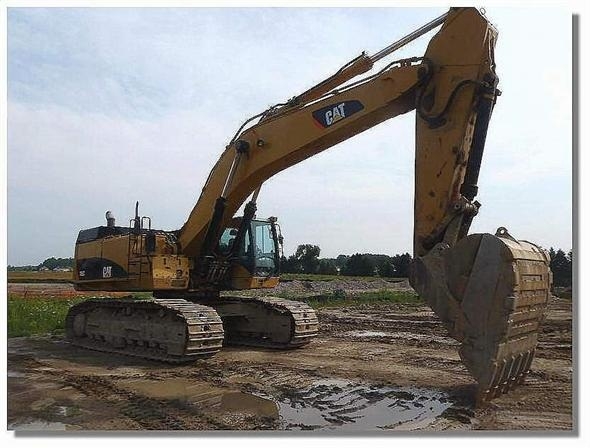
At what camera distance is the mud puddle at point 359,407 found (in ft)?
19.1

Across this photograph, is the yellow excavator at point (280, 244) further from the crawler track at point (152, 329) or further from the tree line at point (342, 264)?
the tree line at point (342, 264)

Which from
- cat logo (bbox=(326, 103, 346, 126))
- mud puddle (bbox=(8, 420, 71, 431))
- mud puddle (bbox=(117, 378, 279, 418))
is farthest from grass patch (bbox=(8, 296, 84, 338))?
cat logo (bbox=(326, 103, 346, 126))

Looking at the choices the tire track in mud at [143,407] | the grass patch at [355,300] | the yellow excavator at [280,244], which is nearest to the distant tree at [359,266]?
the grass patch at [355,300]

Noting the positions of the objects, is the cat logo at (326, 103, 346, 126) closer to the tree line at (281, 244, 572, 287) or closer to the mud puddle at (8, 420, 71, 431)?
the mud puddle at (8, 420, 71, 431)

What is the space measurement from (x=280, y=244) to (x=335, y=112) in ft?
12.5

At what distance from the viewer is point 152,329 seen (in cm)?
987

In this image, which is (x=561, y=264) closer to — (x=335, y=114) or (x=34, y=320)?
(x=335, y=114)

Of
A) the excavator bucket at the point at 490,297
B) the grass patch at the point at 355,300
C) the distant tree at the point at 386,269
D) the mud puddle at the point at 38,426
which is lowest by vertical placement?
the grass patch at the point at 355,300

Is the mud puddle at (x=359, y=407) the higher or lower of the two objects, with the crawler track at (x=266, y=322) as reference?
lower

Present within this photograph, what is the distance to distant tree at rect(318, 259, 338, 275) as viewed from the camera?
44438 mm

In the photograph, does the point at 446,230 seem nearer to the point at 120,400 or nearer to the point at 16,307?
the point at 120,400

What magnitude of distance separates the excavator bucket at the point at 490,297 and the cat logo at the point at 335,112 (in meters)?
2.53

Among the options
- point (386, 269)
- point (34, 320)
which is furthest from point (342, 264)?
point (34, 320)

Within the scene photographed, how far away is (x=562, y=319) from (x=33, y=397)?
14.1 metres
